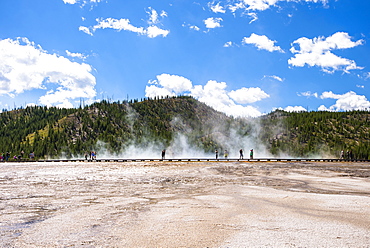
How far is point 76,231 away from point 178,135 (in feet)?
414

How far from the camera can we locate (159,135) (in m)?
128

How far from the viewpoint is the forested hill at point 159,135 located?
105 metres

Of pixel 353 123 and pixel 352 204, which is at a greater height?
pixel 353 123

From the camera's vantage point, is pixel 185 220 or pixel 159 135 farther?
pixel 159 135

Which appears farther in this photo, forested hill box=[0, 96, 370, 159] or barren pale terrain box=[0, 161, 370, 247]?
forested hill box=[0, 96, 370, 159]

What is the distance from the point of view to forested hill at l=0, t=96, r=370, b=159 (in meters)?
105

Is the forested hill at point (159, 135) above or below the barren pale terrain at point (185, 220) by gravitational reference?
above

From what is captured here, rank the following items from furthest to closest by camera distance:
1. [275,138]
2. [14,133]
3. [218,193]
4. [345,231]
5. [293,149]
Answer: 1. [14,133]
2. [275,138]
3. [293,149]
4. [218,193]
5. [345,231]

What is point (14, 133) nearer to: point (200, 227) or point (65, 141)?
point (65, 141)

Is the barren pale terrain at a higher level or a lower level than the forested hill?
lower

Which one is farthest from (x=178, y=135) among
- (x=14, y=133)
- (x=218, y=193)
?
(x=218, y=193)

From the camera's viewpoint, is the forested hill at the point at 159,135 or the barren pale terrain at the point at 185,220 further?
the forested hill at the point at 159,135

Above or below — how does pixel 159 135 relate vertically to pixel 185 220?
above

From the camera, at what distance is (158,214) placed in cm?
819
